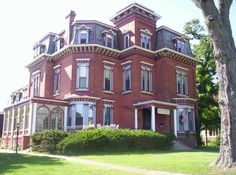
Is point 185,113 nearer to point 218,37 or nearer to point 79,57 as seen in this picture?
point 79,57

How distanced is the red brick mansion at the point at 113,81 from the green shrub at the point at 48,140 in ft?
13.2

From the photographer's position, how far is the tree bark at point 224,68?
12.6 metres

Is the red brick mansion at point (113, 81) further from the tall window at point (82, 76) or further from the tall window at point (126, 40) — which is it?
the tall window at point (126, 40)

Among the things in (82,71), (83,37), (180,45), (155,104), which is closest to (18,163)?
(155,104)

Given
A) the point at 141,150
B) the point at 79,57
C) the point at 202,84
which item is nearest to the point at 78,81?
the point at 79,57

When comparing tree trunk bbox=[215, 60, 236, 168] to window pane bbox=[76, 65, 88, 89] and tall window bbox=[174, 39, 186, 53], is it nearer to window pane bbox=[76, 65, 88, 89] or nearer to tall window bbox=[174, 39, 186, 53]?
window pane bbox=[76, 65, 88, 89]

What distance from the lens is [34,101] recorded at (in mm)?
27062

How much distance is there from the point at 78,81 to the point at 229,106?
19.7 m

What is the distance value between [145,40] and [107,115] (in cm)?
919

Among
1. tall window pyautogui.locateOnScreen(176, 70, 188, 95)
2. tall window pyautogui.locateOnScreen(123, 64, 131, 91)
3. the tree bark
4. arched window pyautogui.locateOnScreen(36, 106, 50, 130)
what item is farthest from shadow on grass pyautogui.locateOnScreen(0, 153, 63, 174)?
tall window pyautogui.locateOnScreen(176, 70, 188, 95)

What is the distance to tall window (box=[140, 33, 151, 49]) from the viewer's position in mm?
32594

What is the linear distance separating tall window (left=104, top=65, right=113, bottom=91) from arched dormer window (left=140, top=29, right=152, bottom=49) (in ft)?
14.3

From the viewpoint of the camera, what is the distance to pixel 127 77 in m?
31.8

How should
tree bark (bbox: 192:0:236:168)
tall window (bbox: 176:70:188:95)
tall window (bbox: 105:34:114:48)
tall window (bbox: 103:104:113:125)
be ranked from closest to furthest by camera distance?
tree bark (bbox: 192:0:236:168) < tall window (bbox: 103:104:113:125) < tall window (bbox: 105:34:114:48) < tall window (bbox: 176:70:188:95)
